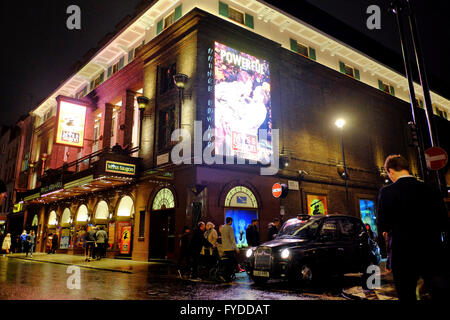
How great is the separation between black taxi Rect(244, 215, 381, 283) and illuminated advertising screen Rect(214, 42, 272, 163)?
24.0 ft

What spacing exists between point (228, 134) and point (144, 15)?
33.8 feet

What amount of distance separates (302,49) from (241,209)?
13.7 meters

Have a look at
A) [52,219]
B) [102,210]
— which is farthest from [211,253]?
[52,219]

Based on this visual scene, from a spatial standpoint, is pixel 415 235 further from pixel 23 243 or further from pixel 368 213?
pixel 23 243

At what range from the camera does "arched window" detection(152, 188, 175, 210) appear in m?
17.1

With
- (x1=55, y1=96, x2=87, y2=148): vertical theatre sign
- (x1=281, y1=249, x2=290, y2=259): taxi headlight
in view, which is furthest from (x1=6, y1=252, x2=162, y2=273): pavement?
(x1=55, y1=96, x2=87, y2=148): vertical theatre sign

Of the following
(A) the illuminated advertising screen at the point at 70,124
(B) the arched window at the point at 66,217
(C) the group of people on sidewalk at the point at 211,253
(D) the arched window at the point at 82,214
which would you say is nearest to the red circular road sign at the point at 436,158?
(C) the group of people on sidewalk at the point at 211,253

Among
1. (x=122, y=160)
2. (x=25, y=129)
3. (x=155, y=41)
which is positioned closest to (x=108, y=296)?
(x=122, y=160)

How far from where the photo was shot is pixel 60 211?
2806 cm

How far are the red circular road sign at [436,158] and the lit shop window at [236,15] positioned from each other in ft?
47.7

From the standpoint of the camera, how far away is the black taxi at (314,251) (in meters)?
8.77

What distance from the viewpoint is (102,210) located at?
2298 cm

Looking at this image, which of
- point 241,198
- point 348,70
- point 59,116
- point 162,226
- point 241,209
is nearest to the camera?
point 241,209

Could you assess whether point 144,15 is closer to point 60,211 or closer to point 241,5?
point 241,5
